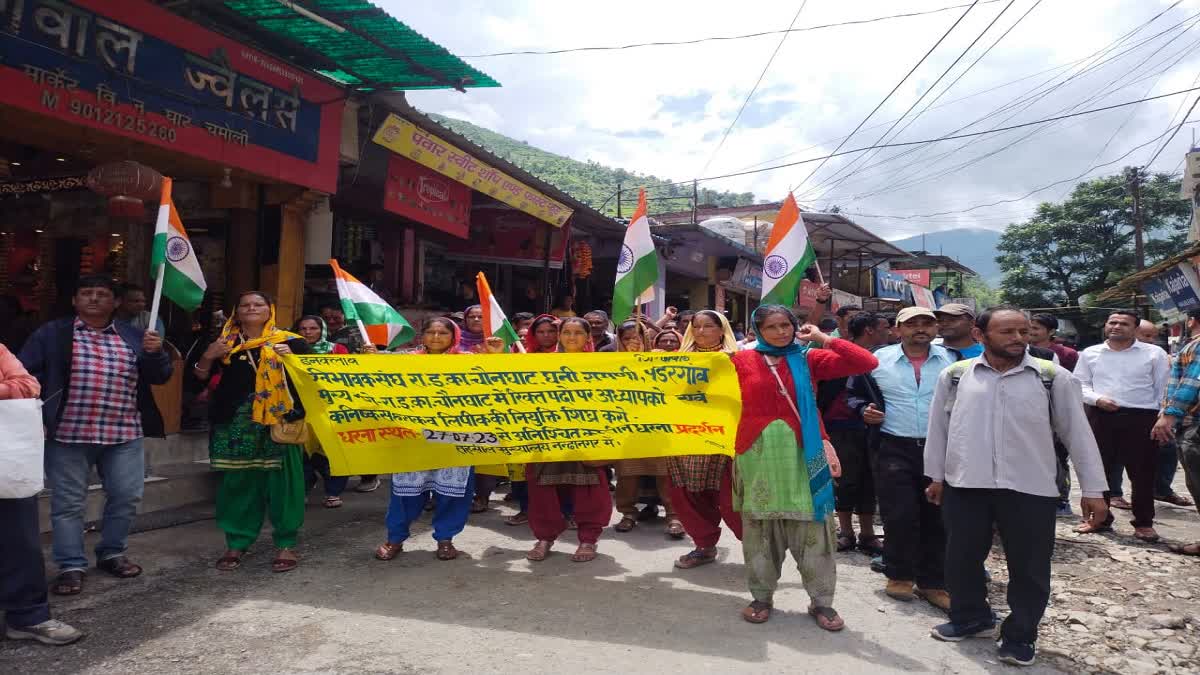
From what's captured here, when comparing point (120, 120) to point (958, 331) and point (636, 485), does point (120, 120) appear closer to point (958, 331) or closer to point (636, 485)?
point (636, 485)

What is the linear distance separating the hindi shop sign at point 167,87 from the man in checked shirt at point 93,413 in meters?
2.19

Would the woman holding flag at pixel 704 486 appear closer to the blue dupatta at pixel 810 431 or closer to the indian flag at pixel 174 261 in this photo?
the blue dupatta at pixel 810 431

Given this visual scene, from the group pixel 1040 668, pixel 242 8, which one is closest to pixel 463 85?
pixel 242 8

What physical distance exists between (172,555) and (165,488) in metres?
1.20

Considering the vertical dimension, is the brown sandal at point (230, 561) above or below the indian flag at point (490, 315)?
below

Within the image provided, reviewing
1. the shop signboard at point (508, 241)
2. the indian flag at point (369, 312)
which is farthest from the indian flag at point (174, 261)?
the shop signboard at point (508, 241)

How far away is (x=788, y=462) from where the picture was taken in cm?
363

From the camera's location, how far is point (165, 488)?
5641 mm

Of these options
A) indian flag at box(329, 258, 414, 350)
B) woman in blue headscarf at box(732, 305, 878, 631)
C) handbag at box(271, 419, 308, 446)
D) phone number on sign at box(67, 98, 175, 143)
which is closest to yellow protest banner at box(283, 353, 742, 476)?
handbag at box(271, 419, 308, 446)

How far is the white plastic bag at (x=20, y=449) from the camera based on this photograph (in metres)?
3.03

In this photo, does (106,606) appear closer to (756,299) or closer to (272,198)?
(272,198)

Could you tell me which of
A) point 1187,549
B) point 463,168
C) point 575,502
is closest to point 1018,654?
point 575,502

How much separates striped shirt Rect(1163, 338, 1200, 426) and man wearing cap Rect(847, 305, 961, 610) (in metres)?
2.23

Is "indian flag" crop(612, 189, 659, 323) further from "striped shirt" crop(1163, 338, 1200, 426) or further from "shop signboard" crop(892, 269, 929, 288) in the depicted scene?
"shop signboard" crop(892, 269, 929, 288)
